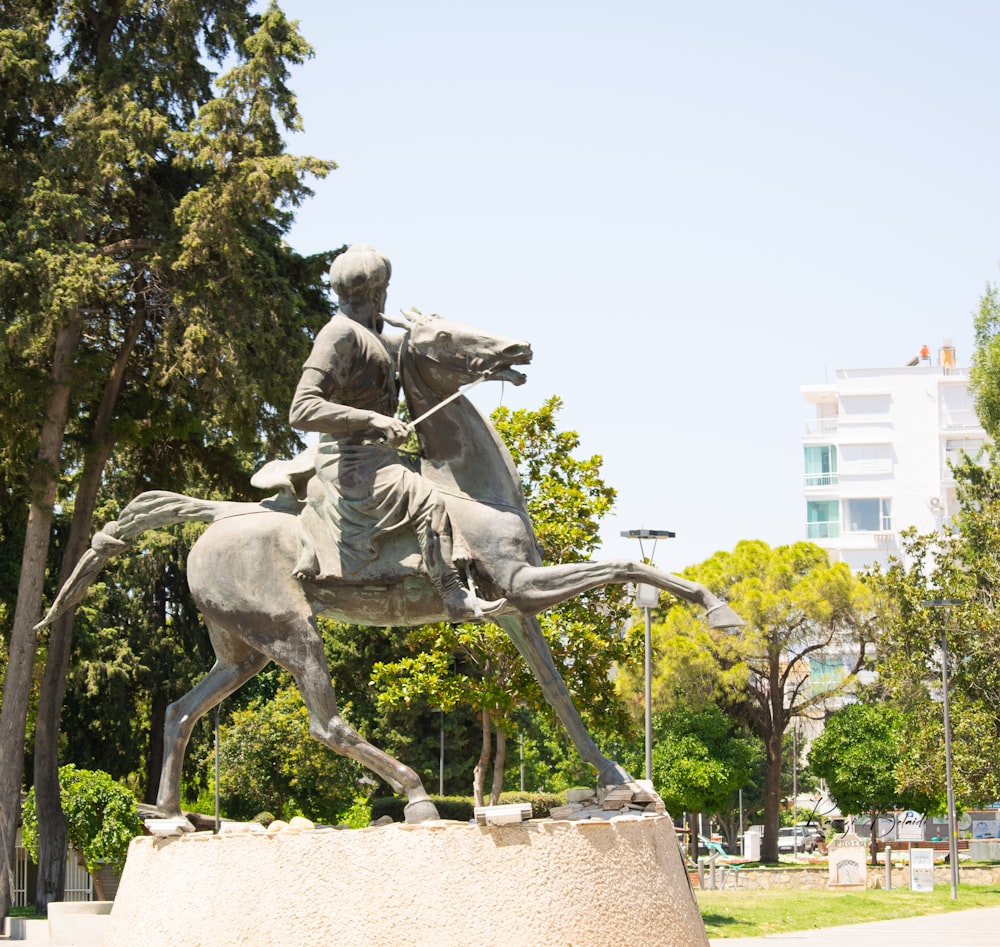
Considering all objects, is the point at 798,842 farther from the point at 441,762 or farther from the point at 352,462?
the point at 352,462

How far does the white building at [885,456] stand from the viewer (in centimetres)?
7738

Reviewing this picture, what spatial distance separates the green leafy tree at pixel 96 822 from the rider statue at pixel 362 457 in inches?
723

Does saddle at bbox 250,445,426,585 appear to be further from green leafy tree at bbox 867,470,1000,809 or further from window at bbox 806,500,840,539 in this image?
window at bbox 806,500,840,539

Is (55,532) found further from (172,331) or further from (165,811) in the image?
(165,811)

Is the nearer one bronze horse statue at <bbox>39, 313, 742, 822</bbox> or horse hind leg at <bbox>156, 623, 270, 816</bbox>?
bronze horse statue at <bbox>39, 313, 742, 822</bbox>

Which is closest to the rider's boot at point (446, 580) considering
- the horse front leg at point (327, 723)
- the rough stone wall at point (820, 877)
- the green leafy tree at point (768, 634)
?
the horse front leg at point (327, 723)

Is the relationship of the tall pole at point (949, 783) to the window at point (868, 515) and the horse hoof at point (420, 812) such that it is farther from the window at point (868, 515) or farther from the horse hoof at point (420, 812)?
the window at point (868, 515)

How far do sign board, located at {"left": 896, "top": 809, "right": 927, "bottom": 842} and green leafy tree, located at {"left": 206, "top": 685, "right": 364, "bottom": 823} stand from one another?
95.3 ft

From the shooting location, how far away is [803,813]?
81438 millimetres

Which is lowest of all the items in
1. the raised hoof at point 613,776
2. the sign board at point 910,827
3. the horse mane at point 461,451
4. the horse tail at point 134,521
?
the sign board at point 910,827

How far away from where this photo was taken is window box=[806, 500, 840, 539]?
262ft

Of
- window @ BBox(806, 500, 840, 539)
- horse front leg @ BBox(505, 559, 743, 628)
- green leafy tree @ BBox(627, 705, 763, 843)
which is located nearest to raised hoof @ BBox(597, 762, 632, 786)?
horse front leg @ BBox(505, 559, 743, 628)

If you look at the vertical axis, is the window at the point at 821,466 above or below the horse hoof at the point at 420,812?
above

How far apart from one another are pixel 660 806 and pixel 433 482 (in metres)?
2.21
